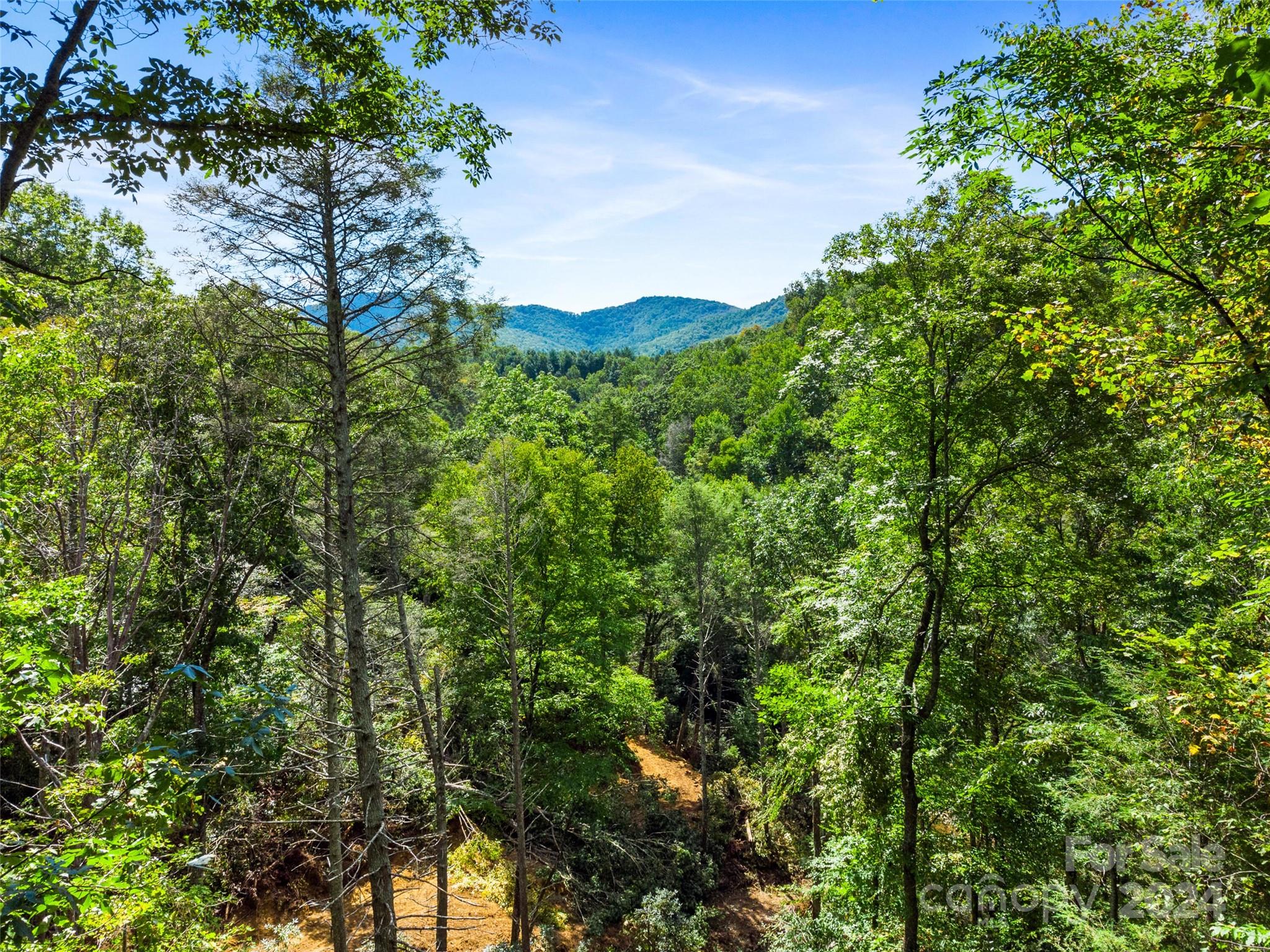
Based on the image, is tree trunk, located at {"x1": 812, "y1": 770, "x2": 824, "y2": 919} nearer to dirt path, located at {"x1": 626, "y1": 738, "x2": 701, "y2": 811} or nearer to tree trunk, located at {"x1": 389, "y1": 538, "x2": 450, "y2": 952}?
dirt path, located at {"x1": 626, "y1": 738, "x2": 701, "y2": 811}

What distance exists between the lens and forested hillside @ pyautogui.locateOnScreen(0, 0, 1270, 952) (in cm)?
403

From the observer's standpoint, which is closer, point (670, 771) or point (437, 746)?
point (437, 746)

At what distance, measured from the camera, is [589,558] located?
1533cm

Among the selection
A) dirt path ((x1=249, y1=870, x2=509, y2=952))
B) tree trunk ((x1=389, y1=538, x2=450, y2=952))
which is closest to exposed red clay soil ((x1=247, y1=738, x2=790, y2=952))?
dirt path ((x1=249, y1=870, x2=509, y2=952))

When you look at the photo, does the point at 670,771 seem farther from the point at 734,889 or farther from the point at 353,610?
the point at 353,610

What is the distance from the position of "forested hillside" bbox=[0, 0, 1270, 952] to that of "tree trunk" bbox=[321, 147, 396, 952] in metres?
0.04

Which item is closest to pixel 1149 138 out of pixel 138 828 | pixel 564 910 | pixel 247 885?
pixel 138 828

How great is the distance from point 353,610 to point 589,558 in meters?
9.69

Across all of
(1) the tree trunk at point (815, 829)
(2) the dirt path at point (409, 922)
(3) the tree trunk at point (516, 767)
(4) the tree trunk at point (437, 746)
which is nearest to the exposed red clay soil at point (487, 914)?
(2) the dirt path at point (409, 922)

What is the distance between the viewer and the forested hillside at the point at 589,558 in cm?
403

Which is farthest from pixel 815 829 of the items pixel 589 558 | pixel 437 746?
pixel 437 746

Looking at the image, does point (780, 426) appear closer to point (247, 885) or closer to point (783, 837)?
point (783, 837)

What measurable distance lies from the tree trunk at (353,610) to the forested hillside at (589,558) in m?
0.04

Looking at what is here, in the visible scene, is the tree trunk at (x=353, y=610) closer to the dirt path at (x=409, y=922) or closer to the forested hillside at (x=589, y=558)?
the forested hillside at (x=589, y=558)
